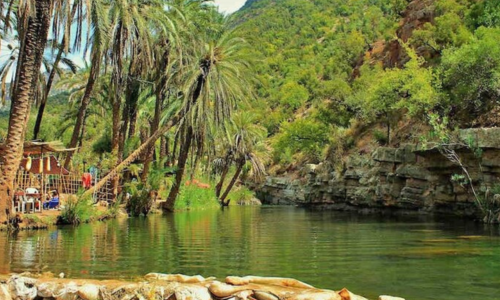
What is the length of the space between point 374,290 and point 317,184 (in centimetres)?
4185

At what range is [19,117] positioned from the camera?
19219mm

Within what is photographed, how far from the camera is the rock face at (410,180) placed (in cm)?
2530

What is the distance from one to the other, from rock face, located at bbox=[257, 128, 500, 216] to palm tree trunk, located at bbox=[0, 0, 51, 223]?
65.4 feet

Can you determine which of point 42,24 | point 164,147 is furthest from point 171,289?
point 164,147

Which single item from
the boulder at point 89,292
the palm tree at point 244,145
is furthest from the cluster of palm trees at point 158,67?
the boulder at point 89,292

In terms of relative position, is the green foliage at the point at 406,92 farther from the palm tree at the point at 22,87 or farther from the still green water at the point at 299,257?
the palm tree at the point at 22,87

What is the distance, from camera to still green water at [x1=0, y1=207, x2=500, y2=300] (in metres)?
9.15

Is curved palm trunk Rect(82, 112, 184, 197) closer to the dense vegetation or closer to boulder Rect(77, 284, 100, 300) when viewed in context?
the dense vegetation

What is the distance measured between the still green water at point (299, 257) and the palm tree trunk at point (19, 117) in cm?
171

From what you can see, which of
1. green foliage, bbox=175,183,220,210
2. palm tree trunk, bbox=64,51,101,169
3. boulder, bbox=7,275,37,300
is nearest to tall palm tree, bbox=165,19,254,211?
palm tree trunk, bbox=64,51,101,169

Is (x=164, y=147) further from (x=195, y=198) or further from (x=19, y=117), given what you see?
(x=19, y=117)

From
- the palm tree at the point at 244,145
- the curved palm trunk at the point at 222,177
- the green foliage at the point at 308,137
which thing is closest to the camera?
the palm tree at the point at 244,145

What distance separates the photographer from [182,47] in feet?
106

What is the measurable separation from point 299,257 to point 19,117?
12.6 m
